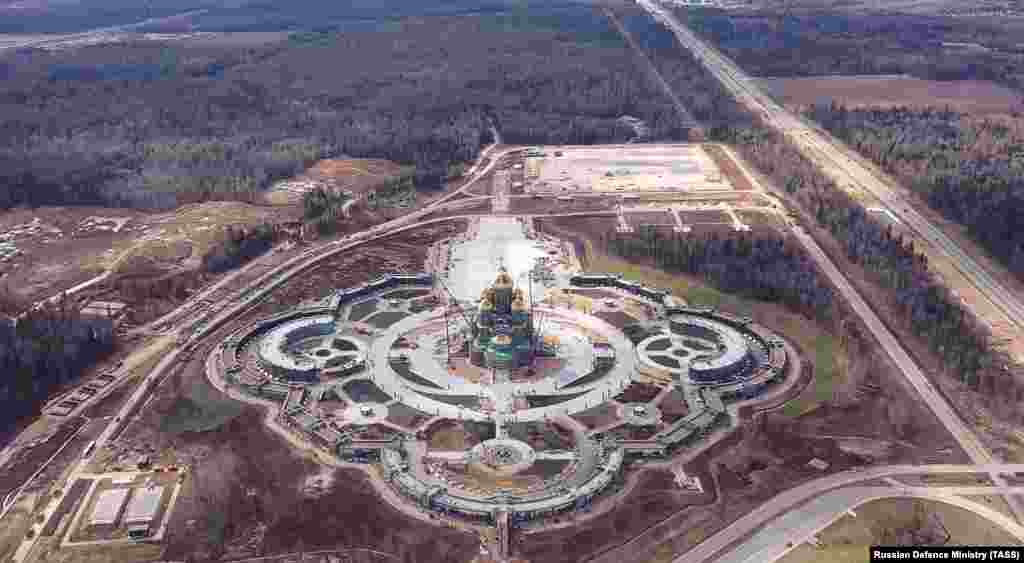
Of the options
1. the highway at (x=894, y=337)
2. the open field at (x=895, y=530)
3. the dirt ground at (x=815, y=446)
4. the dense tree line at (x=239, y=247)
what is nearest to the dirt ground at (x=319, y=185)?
the dense tree line at (x=239, y=247)

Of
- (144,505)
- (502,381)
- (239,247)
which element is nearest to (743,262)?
(502,381)

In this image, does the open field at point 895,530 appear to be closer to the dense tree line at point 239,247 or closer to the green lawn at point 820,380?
the green lawn at point 820,380

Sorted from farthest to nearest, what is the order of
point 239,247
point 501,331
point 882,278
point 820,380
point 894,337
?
1. point 239,247
2. point 882,278
3. point 894,337
4. point 501,331
5. point 820,380

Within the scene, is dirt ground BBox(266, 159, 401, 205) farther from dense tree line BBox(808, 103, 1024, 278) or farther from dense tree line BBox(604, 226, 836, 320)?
dense tree line BBox(808, 103, 1024, 278)

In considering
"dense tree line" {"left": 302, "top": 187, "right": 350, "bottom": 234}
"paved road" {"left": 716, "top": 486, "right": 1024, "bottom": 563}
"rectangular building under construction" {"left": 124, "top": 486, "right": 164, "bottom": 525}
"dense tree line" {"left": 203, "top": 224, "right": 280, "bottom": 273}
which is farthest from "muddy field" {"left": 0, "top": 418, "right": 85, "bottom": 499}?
"dense tree line" {"left": 302, "top": 187, "right": 350, "bottom": 234}

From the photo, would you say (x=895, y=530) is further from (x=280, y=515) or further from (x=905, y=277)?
(x=905, y=277)

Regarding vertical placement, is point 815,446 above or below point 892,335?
below
